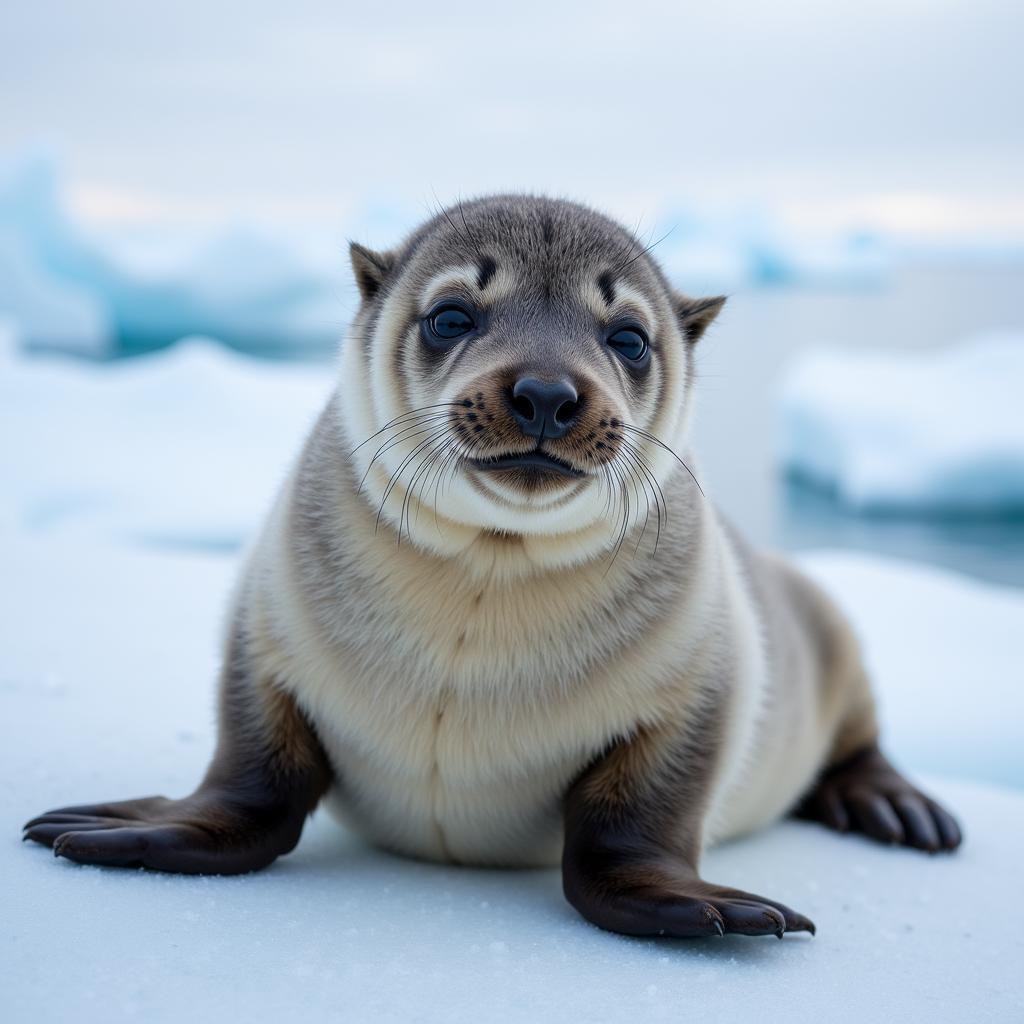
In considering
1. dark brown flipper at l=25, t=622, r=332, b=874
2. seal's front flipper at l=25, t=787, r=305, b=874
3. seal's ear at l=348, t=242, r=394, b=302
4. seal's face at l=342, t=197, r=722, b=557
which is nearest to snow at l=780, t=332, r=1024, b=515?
seal's face at l=342, t=197, r=722, b=557

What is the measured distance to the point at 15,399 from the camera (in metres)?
9.42

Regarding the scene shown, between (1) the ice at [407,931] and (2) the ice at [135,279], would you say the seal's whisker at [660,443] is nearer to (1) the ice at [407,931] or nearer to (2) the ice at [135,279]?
(1) the ice at [407,931]

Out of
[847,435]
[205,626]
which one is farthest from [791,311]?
[205,626]

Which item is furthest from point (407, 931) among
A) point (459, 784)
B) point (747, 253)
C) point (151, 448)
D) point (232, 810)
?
point (747, 253)

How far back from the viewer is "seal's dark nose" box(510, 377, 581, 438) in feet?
6.73

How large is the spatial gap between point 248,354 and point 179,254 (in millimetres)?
2970

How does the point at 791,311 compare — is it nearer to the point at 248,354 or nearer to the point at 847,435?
the point at 248,354

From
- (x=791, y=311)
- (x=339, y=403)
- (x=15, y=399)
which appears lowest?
(x=791, y=311)

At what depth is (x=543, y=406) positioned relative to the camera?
2.06 metres

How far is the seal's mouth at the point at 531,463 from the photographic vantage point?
83.0 inches

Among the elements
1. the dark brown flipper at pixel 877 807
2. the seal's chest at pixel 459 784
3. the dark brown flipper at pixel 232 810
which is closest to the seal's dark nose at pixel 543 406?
the seal's chest at pixel 459 784

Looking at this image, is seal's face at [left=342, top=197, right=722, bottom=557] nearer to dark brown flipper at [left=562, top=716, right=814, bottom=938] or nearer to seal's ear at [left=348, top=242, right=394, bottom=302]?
seal's ear at [left=348, top=242, right=394, bottom=302]

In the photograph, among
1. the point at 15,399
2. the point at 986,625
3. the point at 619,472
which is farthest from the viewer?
the point at 15,399

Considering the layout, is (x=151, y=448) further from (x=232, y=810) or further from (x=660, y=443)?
(x=660, y=443)
